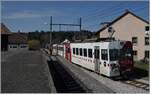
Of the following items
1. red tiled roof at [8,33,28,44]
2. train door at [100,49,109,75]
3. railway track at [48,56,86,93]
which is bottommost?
railway track at [48,56,86,93]

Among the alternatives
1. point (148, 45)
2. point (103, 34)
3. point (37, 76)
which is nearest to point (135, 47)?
point (148, 45)

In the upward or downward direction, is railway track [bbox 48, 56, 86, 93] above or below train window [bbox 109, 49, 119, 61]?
below

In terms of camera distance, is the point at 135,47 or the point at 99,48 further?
the point at 135,47

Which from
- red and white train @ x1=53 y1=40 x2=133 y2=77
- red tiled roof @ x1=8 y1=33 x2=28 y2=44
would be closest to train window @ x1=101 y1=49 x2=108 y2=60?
red and white train @ x1=53 y1=40 x2=133 y2=77

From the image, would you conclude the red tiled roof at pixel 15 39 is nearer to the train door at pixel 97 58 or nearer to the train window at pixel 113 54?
the train door at pixel 97 58

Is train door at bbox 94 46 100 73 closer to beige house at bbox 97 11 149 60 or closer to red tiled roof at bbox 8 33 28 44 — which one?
red tiled roof at bbox 8 33 28 44

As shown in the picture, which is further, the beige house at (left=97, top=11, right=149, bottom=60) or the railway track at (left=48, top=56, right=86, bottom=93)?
the beige house at (left=97, top=11, right=149, bottom=60)

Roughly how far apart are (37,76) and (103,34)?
48.6 m

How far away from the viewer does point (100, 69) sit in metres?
27.4

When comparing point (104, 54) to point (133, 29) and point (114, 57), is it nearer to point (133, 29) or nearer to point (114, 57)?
point (114, 57)

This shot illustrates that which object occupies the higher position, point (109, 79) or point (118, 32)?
point (118, 32)

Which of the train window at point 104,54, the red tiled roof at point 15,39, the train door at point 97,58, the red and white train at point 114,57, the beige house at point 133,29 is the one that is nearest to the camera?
the red and white train at point 114,57

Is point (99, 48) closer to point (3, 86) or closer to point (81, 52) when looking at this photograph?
point (81, 52)

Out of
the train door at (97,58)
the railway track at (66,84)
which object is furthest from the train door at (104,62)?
the railway track at (66,84)
